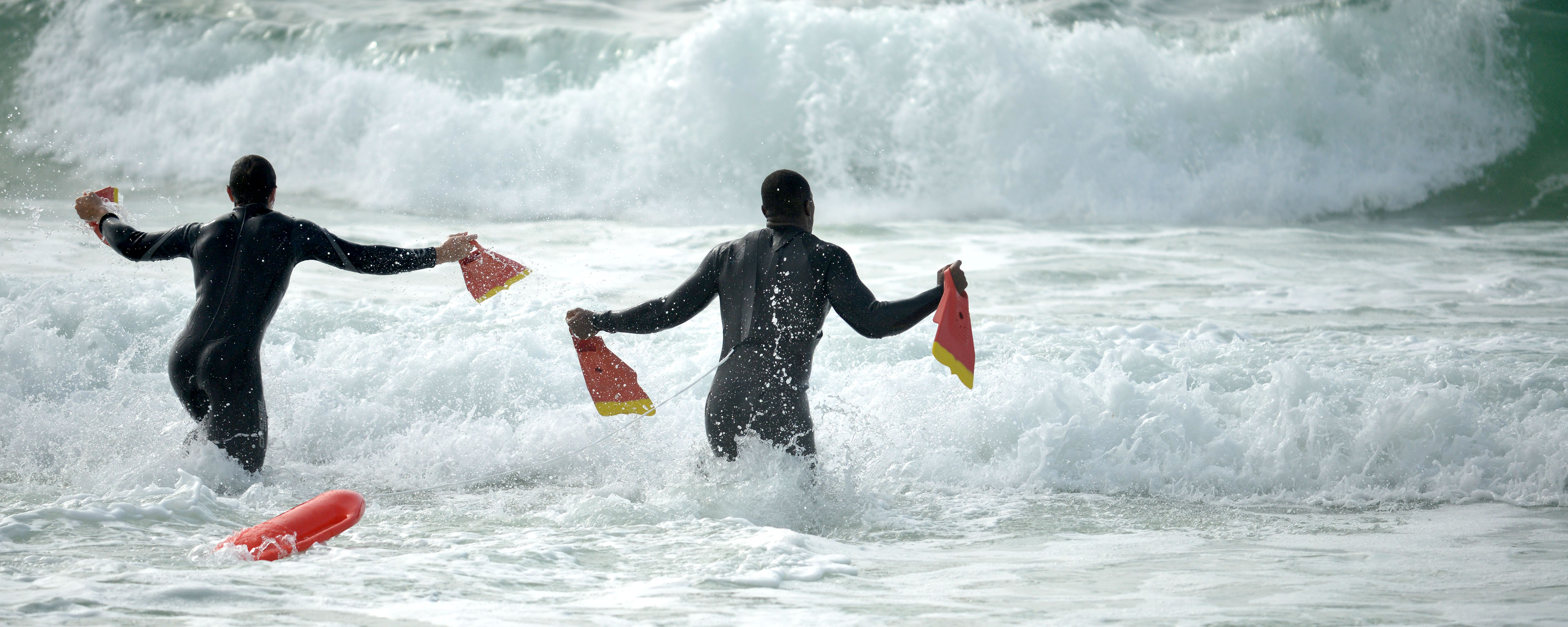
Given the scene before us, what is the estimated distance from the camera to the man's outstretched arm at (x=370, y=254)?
5.33 meters

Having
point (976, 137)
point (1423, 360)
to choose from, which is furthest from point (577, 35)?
point (1423, 360)

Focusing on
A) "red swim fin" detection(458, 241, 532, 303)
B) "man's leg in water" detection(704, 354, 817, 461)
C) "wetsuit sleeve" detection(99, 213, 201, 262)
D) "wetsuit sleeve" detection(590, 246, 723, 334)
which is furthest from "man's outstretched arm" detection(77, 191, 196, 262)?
"man's leg in water" detection(704, 354, 817, 461)

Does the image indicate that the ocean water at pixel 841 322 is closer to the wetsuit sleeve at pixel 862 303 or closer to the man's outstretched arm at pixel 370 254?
the wetsuit sleeve at pixel 862 303

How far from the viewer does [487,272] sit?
5508 mm

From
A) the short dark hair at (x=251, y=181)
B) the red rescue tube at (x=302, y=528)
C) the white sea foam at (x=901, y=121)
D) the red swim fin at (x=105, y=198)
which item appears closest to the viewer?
the red rescue tube at (x=302, y=528)

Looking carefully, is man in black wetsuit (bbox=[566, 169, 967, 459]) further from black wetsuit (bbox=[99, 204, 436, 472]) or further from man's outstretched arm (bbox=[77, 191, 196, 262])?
man's outstretched arm (bbox=[77, 191, 196, 262])

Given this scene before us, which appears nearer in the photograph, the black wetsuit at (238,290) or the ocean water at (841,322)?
the ocean water at (841,322)

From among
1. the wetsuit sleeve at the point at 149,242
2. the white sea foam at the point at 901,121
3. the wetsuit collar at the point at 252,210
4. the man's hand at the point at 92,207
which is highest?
the white sea foam at the point at 901,121

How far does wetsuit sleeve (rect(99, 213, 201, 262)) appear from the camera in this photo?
17.6 ft

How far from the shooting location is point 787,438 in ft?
16.4

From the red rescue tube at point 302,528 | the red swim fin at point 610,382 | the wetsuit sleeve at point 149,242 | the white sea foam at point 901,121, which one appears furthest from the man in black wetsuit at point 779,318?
the white sea foam at point 901,121

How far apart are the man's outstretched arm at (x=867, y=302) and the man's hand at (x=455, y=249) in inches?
64.7

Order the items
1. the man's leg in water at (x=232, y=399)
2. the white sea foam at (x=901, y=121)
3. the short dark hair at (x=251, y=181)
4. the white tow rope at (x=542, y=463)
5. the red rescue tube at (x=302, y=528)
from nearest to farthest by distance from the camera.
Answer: the red rescue tube at (x=302, y=528) < the man's leg in water at (x=232, y=399) < the short dark hair at (x=251, y=181) < the white tow rope at (x=542, y=463) < the white sea foam at (x=901, y=121)

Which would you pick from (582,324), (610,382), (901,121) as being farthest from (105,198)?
(901,121)
